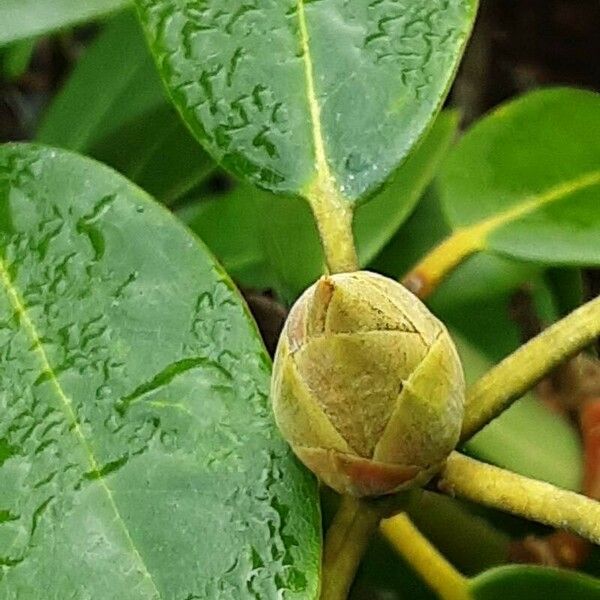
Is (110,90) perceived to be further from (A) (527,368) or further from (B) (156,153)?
(A) (527,368)

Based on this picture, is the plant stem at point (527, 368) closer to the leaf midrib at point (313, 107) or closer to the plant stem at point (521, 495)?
the plant stem at point (521, 495)

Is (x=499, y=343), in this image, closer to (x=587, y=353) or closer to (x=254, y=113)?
(x=587, y=353)

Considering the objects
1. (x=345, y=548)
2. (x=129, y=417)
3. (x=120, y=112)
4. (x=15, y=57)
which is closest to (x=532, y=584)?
(x=345, y=548)

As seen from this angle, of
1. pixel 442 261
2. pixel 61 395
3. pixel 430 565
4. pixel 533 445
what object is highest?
pixel 61 395

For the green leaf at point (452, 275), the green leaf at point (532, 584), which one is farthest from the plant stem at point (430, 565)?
the green leaf at point (452, 275)

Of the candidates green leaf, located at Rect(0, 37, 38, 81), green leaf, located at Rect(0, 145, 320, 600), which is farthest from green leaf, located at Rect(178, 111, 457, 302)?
green leaf, located at Rect(0, 37, 38, 81)

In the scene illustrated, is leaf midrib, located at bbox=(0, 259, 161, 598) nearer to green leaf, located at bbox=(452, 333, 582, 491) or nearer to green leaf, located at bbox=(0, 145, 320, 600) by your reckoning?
green leaf, located at bbox=(0, 145, 320, 600)
